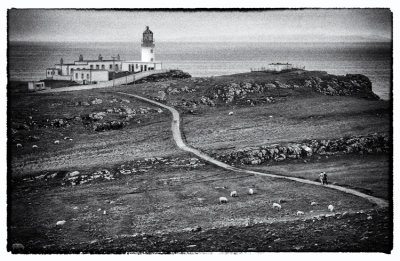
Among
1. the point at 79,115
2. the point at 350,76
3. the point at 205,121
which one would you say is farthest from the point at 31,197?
A: the point at 350,76

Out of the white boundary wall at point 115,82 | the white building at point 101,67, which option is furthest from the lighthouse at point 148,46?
the white boundary wall at point 115,82

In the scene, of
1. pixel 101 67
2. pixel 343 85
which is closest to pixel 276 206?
pixel 343 85

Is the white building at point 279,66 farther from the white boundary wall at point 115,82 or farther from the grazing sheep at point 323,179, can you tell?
the grazing sheep at point 323,179

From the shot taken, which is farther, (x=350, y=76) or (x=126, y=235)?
(x=350, y=76)

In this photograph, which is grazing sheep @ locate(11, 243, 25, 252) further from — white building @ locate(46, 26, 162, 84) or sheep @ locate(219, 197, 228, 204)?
sheep @ locate(219, 197, 228, 204)

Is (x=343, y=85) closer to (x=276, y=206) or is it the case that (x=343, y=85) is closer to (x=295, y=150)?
(x=295, y=150)

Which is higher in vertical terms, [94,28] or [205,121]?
[94,28]

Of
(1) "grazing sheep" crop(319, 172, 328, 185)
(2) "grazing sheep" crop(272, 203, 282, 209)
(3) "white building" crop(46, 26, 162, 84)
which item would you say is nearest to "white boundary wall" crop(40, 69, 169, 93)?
(3) "white building" crop(46, 26, 162, 84)

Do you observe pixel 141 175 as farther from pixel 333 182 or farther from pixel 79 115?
pixel 333 182
